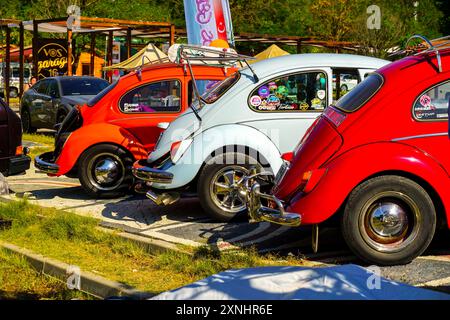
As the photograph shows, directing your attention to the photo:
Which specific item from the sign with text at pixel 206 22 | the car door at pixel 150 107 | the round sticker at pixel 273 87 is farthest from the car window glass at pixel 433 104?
the sign with text at pixel 206 22

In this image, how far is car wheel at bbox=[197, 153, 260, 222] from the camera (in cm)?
871

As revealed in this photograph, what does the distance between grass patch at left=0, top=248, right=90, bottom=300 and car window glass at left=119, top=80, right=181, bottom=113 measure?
396cm

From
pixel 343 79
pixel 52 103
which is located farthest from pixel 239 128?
pixel 52 103

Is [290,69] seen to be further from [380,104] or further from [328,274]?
[328,274]

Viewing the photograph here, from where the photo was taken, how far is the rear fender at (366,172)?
259 inches

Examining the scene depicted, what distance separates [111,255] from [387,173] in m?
2.73

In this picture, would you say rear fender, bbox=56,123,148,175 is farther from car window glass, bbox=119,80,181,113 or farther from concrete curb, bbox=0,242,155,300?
concrete curb, bbox=0,242,155,300

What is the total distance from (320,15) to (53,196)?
36.1m

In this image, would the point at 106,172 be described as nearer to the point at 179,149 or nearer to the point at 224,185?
the point at 179,149

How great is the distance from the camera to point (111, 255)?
24.2 ft

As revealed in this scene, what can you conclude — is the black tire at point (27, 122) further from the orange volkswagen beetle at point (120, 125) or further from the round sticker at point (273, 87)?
the round sticker at point (273, 87)

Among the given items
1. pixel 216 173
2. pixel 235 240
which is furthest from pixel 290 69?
pixel 235 240
